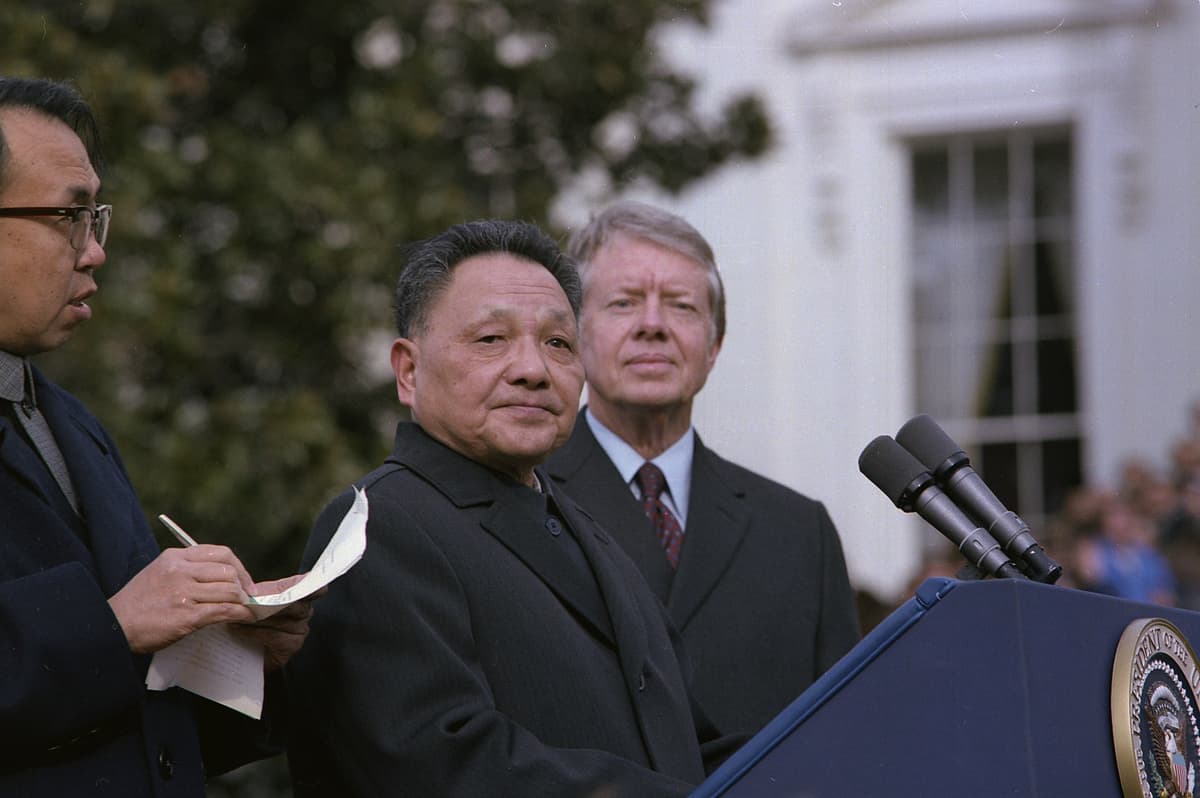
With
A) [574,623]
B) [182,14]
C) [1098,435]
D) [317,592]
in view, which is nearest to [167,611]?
[317,592]

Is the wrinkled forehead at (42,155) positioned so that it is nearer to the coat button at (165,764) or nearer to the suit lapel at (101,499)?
the suit lapel at (101,499)

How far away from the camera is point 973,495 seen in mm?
2760

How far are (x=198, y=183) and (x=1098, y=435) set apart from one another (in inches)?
235

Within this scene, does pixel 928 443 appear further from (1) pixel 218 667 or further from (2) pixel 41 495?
(2) pixel 41 495

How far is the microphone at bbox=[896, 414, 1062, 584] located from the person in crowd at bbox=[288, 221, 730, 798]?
538 mm

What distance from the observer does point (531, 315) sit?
3020 millimetres

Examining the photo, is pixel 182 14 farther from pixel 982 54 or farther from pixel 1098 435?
pixel 1098 435

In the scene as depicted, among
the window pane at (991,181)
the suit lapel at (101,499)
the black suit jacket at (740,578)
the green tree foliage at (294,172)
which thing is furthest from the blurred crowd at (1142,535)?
the suit lapel at (101,499)

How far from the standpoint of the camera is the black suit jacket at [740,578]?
376cm

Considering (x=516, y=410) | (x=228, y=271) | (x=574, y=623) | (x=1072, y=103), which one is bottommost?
(x=574, y=623)

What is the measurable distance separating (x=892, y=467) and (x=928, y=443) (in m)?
0.06

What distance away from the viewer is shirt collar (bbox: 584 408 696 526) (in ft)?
13.2

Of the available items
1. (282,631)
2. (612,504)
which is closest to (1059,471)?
(612,504)

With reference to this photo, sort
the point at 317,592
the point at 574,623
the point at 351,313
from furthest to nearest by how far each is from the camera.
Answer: the point at 351,313, the point at 574,623, the point at 317,592
